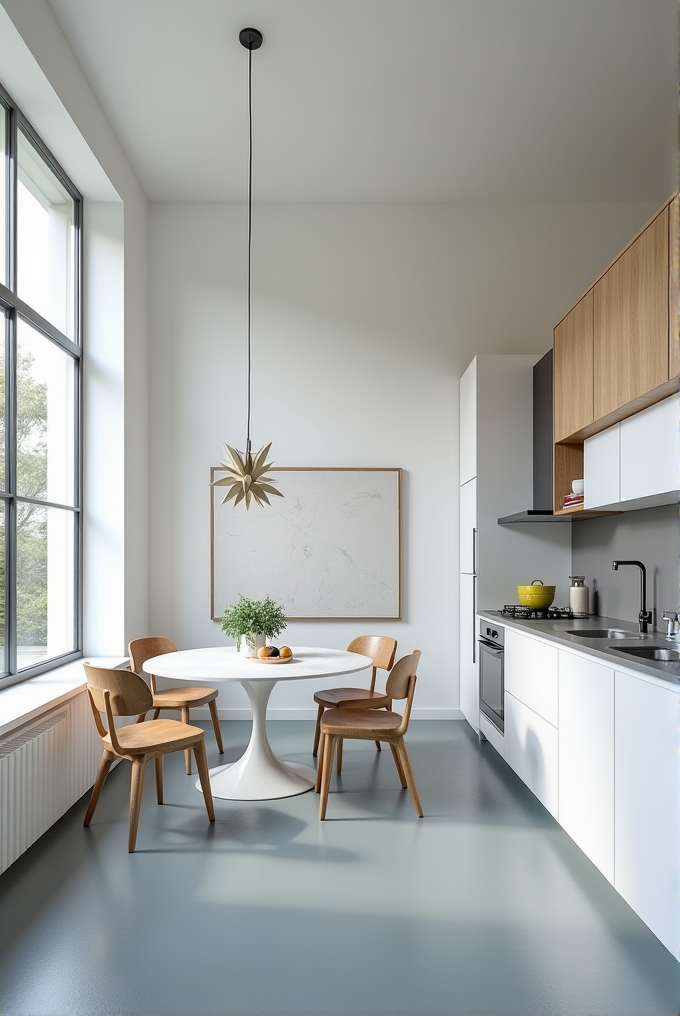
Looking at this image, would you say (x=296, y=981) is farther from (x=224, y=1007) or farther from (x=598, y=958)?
(x=598, y=958)

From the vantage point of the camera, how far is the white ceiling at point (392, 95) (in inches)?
Answer: 148

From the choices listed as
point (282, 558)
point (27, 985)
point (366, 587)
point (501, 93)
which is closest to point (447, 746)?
point (366, 587)

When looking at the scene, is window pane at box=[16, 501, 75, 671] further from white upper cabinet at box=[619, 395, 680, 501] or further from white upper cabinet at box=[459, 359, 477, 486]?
white upper cabinet at box=[619, 395, 680, 501]

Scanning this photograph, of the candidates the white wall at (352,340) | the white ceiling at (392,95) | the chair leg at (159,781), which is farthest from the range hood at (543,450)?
the chair leg at (159,781)

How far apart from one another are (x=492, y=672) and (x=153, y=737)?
6.84ft

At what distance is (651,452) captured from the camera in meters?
3.14

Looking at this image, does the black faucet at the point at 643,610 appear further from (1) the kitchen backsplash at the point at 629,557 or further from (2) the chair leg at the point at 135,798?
(2) the chair leg at the point at 135,798

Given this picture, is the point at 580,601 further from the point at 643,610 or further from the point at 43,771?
the point at 43,771

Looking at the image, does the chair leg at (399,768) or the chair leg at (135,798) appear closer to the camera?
the chair leg at (135,798)

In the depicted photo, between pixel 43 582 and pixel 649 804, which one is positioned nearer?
pixel 649 804

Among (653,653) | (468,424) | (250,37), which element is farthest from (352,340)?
(653,653)

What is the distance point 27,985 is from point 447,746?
3.10 metres

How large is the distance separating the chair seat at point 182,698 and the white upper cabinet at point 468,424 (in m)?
2.23

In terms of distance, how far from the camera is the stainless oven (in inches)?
172
